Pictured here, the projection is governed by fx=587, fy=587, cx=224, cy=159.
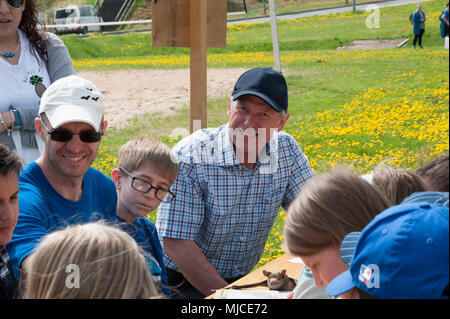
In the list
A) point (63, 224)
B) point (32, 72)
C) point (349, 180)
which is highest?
point (32, 72)

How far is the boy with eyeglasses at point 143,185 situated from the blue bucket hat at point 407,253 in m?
1.23

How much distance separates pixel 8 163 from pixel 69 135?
12.9 inches

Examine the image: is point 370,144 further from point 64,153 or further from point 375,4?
point 375,4

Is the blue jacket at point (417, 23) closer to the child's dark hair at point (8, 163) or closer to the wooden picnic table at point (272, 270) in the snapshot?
the wooden picnic table at point (272, 270)

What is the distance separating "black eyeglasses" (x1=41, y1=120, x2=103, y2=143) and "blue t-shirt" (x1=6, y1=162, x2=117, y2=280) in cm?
13

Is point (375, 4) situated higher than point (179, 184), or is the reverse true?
point (375, 4)

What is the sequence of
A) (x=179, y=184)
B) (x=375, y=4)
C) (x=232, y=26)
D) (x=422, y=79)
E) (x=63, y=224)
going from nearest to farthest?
(x=63, y=224) → (x=179, y=184) → (x=422, y=79) → (x=232, y=26) → (x=375, y=4)

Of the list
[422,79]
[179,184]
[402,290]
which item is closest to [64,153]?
[179,184]

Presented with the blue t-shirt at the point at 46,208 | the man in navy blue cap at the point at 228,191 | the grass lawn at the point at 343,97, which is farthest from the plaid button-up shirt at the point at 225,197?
the grass lawn at the point at 343,97

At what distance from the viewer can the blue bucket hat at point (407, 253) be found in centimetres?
118

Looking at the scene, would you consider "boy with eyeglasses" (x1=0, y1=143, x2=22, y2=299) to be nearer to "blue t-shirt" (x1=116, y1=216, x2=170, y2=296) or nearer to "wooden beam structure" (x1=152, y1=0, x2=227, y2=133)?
"blue t-shirt" (x1=116, y1=216, x2=170, y2=296)

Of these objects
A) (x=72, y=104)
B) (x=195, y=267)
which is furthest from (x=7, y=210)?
(x=195, y=267)

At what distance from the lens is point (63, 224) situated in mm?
2133

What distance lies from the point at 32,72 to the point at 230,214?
4.09ft
